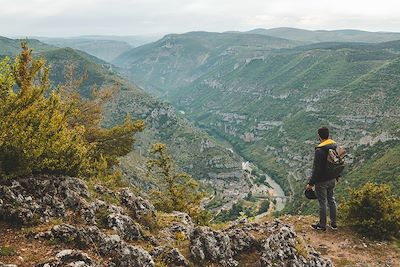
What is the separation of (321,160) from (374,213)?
484 cm

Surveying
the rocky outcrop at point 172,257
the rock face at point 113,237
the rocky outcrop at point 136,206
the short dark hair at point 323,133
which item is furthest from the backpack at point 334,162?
the rocky outcrop at point 136,206

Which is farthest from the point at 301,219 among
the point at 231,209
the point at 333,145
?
the point at 231,209

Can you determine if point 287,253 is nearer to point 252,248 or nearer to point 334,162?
point 252,248

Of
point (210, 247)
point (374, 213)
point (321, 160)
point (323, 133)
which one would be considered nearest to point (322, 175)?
point (321, 160)

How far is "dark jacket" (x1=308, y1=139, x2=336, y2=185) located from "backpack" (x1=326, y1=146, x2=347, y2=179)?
13 cm

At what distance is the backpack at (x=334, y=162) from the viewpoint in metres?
16.7

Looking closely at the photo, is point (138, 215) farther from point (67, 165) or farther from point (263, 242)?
point (263, 242)

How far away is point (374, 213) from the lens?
19.1 m

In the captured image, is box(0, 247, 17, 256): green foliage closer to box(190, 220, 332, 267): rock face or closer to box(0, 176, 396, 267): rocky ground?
box(0, 176, 396, 267): rocky ground

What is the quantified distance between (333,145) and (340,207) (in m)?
4.88

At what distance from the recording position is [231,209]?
184m

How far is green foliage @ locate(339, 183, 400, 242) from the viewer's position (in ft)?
61.9

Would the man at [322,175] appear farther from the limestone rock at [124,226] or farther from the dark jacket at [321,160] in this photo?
the limestone rock at [124,226]

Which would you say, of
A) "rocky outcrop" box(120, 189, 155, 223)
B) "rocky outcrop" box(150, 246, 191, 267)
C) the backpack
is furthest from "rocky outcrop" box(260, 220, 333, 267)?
"rocky outcrop" box(120, 189, 155, 223)
